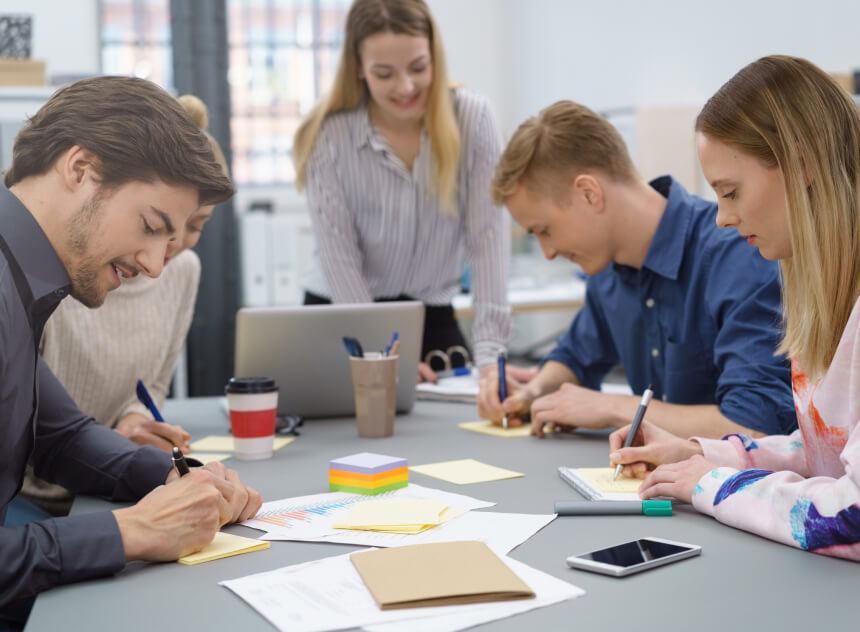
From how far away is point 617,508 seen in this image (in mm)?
1084

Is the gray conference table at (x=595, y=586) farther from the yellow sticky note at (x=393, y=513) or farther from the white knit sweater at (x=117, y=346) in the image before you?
the white knit sweater at (x=117, y=346)

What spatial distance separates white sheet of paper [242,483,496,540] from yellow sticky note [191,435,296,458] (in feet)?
1.29

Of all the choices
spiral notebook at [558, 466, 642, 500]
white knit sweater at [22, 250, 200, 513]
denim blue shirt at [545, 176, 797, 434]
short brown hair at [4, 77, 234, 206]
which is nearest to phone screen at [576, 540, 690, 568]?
spiral notebook at [558, 466, 642, 500]

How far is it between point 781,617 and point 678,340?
3.36 feet

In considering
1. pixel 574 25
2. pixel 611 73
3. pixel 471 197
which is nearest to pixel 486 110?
pixel 471 197

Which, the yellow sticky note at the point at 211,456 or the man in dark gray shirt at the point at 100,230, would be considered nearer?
the man in dark gray shirt at the point at 100,230

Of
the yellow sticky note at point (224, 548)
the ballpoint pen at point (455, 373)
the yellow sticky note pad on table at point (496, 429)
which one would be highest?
the yellow sticky note at point (224, 548)

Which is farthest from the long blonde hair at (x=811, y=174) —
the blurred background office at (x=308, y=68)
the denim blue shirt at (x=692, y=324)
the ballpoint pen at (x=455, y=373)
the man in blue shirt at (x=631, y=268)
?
the blurred background office at (x=308, y=68)

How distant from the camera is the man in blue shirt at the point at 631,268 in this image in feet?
5.15

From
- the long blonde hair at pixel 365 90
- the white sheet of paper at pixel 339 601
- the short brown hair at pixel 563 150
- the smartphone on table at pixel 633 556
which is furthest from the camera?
the long blonde hair at pixel 365 90

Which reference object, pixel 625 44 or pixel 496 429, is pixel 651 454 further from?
pixel 625 44

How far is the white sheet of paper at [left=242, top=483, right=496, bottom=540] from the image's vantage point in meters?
1.04

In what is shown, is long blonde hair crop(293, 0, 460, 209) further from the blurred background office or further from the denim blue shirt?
the blurred background office

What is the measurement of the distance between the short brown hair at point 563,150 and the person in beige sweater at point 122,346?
626 mm
